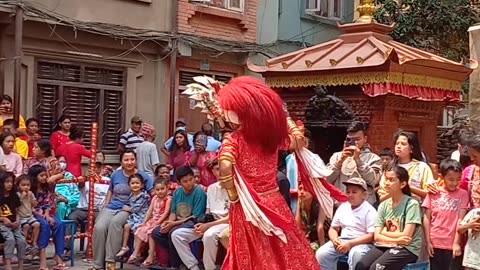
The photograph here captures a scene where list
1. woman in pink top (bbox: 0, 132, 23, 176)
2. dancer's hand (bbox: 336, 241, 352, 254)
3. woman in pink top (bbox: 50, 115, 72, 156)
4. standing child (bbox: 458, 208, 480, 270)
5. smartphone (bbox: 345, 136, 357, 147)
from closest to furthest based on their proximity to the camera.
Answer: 1. standing child (bbox: 458, 208, 480, 270)
2. dancer's hand (bbox: 336, 241, 352, 254)
3. smartphone (bbox: 345, 136, 357, 147)
4. woman in pink top (bbox: 0, 132, 23, 176)
5. woman in pink top (bbox: 50, 115, 72, 156)

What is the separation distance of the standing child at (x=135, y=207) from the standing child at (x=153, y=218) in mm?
Result: 116

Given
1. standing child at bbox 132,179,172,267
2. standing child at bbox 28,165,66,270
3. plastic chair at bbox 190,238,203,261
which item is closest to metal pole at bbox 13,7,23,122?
standing child at bbox 28,165,66,270

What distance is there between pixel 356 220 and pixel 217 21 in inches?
358

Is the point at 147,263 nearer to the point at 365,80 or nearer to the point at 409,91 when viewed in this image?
the point at 365,80

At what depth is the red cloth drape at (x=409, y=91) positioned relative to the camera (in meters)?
7.96

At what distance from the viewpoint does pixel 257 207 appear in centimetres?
542

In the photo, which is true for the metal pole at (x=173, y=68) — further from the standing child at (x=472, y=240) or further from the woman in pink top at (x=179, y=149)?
the standing child at (x=472, y=240)

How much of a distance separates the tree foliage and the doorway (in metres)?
7.13

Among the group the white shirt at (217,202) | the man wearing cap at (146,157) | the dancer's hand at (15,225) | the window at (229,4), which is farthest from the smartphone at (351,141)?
the window at (229,4)

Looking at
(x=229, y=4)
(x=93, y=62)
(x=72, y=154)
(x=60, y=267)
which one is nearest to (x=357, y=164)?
(x=60, y=267)

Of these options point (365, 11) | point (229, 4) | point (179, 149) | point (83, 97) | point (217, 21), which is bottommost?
point (179, 149)

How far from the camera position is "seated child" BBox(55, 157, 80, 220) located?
29.9 ft

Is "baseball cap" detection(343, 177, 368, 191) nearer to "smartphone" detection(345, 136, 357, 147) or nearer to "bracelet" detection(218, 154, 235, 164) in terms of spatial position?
"smartphone" detection(345, 136, 357, 147)

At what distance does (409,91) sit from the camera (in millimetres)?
8180
